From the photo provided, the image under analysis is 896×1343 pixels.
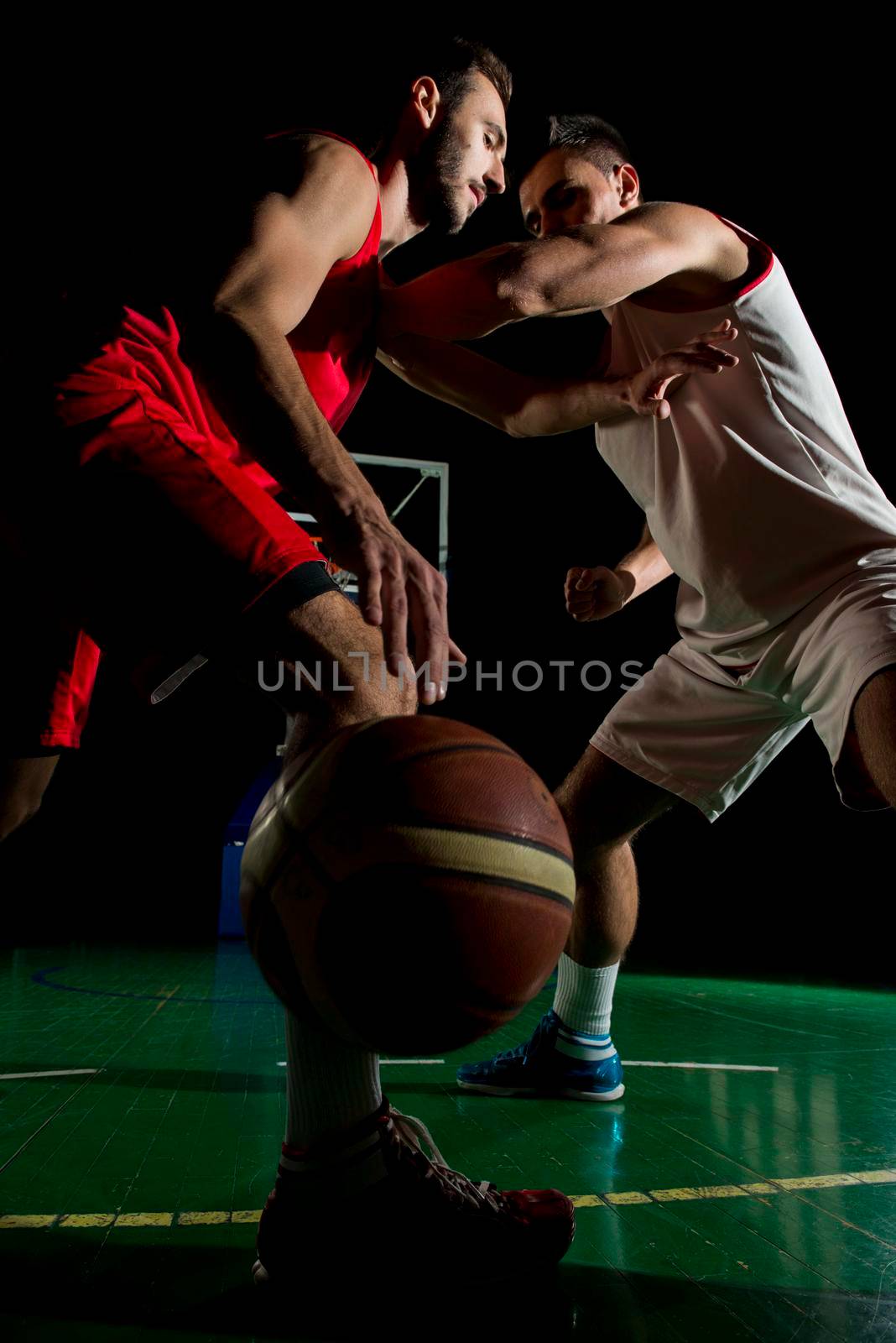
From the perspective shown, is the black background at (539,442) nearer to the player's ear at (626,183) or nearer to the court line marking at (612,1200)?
the player's ear at (626,183)

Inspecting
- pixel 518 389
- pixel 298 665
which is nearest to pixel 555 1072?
pixel 298 665

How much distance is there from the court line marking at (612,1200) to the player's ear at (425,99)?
220 centimetres

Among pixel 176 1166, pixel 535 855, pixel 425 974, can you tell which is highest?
pixel 535 855

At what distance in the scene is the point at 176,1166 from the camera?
5.52 ft

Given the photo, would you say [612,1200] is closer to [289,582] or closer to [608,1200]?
[608,1200]

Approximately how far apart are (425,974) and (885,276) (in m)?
6.38

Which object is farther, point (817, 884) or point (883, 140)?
point (817, 884)

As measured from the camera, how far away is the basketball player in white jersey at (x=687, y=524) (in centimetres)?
167

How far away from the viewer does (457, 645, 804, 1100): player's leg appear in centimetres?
216

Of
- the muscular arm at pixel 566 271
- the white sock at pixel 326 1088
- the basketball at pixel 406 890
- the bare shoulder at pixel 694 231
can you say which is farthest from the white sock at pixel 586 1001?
the bare shoulder at pixel 694 231

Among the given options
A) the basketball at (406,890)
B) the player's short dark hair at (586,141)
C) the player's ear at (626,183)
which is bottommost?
the basketball at (406,890)

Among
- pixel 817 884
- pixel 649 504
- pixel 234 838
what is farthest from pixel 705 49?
pixel 817 884

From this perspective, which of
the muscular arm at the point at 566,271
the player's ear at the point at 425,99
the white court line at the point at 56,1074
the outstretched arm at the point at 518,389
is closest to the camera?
the muscular arm at the point at 566,271

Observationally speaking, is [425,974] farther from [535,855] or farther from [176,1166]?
[176,1166]
